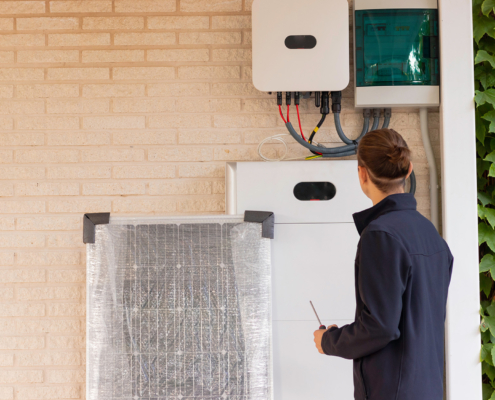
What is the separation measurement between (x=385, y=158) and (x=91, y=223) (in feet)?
3.48

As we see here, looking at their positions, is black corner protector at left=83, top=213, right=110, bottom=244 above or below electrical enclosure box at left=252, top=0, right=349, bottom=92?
below

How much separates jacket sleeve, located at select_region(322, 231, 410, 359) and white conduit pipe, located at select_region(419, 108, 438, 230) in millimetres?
862

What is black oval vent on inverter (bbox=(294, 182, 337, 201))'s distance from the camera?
1.62 meters

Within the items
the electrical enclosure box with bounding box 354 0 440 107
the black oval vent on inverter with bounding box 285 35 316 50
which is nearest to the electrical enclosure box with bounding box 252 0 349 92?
the black oval vent on inverter with bounding box 285 35 316 50

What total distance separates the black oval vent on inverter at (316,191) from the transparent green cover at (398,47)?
1.42ft

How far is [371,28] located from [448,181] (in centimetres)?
67

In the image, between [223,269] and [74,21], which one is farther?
[74,21]

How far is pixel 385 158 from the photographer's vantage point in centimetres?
104

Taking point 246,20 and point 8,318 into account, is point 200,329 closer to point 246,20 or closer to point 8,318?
point 8,318

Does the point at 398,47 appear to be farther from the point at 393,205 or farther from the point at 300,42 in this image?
the point at 393,205

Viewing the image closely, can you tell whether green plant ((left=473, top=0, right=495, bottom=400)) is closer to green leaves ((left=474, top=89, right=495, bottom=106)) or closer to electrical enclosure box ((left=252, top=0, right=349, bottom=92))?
green leaves ((left=474, top=89, right=495, bottom=106))

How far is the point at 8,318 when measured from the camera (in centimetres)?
178

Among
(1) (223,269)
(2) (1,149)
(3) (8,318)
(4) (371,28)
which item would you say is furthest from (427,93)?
(3) (8,318)

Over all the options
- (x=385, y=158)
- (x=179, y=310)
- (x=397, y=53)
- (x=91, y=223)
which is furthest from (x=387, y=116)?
(x=91, y=223)
